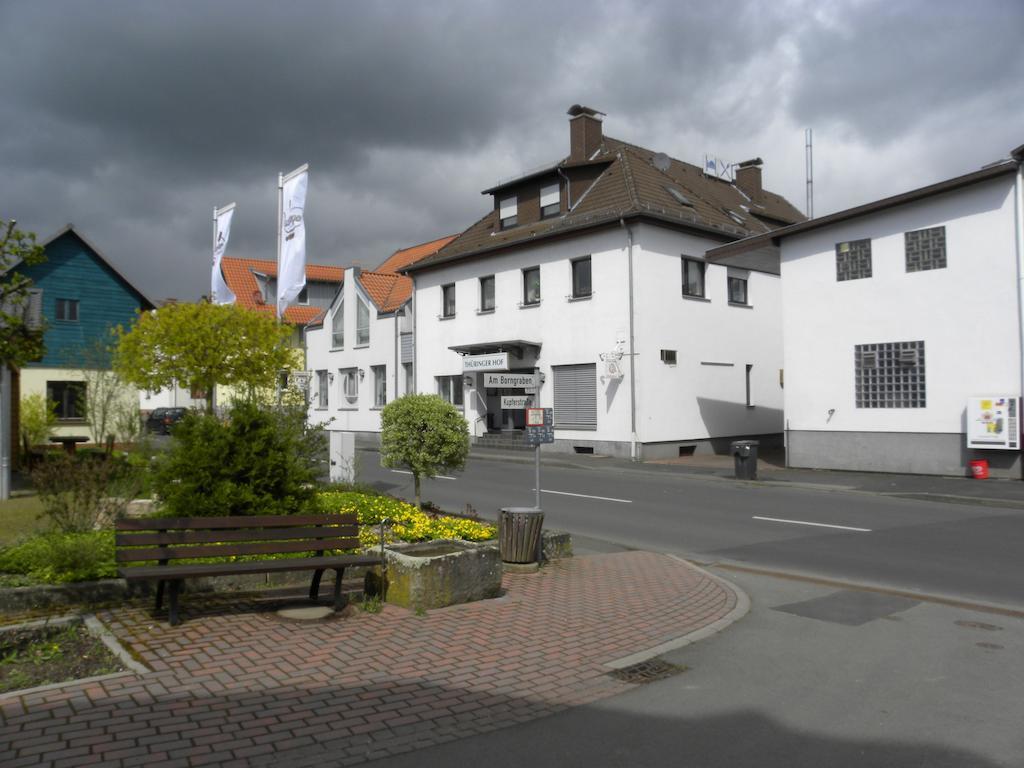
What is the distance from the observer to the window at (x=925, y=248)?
63.2 feet

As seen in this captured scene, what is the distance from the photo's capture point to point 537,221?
31156 mm

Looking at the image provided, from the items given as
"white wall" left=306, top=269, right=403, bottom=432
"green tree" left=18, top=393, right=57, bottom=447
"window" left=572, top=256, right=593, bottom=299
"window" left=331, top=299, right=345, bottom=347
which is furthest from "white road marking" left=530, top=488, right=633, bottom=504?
"window" left=331, top=299, right=345, bottom=347

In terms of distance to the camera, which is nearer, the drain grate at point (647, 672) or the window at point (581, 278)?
the drain grate at point (647, 672)

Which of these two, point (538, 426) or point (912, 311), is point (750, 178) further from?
point (538, 426)

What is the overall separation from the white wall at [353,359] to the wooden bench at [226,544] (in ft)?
95.7

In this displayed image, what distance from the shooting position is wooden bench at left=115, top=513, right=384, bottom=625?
6113 millimetres

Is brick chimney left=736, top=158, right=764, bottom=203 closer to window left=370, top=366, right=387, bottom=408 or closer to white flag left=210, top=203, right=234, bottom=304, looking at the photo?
window left=370, top=366, right=387, bottom=408

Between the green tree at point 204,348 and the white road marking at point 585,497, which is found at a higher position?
the green tree at point 204,348

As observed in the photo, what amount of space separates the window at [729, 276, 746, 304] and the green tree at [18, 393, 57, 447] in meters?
22.2

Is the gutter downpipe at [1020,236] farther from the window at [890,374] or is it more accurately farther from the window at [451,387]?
the window at [451,387]

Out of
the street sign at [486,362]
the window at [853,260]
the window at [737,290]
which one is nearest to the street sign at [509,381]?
the window at [853,260]

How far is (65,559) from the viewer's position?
695 cm

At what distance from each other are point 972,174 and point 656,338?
10375 mm

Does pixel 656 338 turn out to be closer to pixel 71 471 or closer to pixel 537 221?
pixel 537 221
